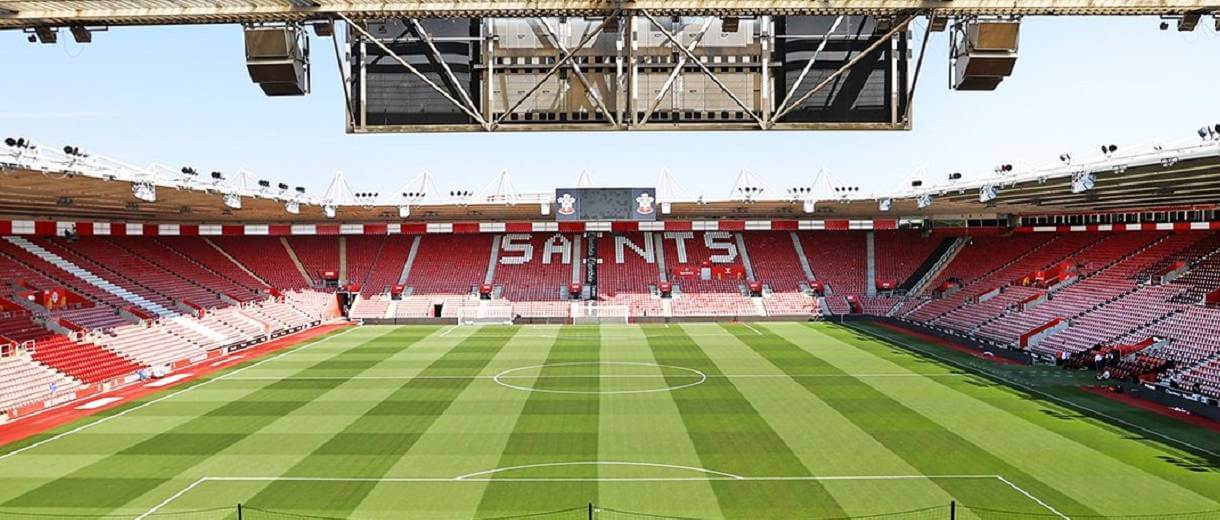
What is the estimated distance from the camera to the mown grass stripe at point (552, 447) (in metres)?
14.6

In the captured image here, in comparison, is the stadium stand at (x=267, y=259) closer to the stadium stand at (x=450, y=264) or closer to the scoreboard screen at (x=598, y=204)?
the stadium stand at (x=450, y=264)

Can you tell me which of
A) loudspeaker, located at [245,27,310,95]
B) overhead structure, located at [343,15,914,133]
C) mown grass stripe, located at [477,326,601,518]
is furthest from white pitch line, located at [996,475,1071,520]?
loudspeaker, located at [245,27,310,95]

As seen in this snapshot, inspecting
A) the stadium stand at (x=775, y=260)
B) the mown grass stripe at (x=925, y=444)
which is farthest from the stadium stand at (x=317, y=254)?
the mown grass stripe at (x=925, y=444)

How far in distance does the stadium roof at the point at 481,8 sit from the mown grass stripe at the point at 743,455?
9.83 metres

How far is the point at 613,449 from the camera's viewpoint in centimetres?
1814

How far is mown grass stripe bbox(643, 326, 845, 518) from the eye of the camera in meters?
14.2

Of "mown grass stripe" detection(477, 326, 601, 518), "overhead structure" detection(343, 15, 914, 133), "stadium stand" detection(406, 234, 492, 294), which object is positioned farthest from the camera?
Answer: "stadium stand" detection(406, 234, 492, 294)

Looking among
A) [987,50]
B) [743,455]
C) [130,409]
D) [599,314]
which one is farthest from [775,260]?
[987,50]

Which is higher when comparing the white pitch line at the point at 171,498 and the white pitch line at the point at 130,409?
the white pitch line at the point at 130,409

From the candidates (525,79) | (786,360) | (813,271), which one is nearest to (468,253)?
(813,271)

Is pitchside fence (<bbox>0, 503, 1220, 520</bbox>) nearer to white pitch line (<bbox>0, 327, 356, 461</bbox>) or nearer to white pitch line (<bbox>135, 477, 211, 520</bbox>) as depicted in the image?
white pitch line (<bbox>135, 477, 211, 520</bbox>)

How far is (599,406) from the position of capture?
902 inches

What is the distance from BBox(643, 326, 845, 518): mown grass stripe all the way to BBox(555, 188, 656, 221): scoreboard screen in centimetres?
1432

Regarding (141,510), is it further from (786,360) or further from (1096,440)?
(786,360)
